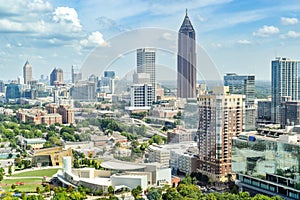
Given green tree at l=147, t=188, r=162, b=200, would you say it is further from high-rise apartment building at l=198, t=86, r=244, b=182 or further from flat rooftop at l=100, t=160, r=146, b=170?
high-rise apartment building at l=198, t=86, r=244, b=182

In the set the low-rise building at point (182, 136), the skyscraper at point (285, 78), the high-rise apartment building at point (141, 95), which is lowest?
the low-rise building at point (182, 136)

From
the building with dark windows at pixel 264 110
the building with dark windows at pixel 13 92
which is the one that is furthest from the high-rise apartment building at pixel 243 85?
the building with dark windows at pixel 13 92

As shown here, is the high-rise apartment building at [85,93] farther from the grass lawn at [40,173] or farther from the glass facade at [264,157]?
the glass facade at [264,157]

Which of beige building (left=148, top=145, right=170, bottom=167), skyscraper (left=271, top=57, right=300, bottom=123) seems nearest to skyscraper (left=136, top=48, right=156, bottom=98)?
beige building (left=148, top=145, right=170, bottom=167)

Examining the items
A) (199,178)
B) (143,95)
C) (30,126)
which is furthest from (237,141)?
(30,126)

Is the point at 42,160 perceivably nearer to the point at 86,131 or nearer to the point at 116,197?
the point at 86,131

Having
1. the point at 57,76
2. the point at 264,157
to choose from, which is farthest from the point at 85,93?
the point at 57,76
